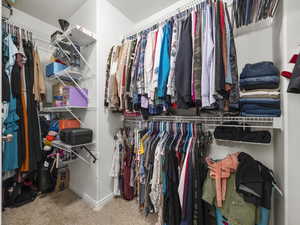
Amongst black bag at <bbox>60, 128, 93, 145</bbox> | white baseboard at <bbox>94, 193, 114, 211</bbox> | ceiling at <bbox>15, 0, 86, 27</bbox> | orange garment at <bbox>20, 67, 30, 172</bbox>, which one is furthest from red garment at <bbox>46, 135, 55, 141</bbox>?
ceiling at <bbox>15, 0, 86, 27</bbox>

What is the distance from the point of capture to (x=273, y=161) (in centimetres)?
110

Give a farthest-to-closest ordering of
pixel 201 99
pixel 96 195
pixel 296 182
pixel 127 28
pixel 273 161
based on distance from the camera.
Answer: pixel 127 28, pixel 96 195, pixel 273 161, pixel 201 99, pixel 296 182

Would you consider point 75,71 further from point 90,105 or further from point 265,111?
point 265,111

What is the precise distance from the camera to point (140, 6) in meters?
1.74

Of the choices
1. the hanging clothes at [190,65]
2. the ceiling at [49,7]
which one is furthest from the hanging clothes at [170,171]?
the ceiling at [49,7]

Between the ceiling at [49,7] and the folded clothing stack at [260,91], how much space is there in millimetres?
2117

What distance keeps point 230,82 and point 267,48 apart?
666 millimetres

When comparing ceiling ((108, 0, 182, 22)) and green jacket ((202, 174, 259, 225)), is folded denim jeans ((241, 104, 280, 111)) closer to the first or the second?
green jacket ((202, 174, 259, 225))

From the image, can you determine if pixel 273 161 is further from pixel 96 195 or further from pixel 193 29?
pixel 96 195

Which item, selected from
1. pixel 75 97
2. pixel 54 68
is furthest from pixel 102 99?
pixel 54 68

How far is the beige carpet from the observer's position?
1.35 metres

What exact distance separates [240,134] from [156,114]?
2.68ft

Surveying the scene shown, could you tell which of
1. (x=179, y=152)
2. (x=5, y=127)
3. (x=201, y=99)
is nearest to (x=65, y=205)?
(x=5, y=127)

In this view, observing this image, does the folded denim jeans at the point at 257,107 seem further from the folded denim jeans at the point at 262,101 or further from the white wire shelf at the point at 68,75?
the white wire shelf at the point at 68,75
